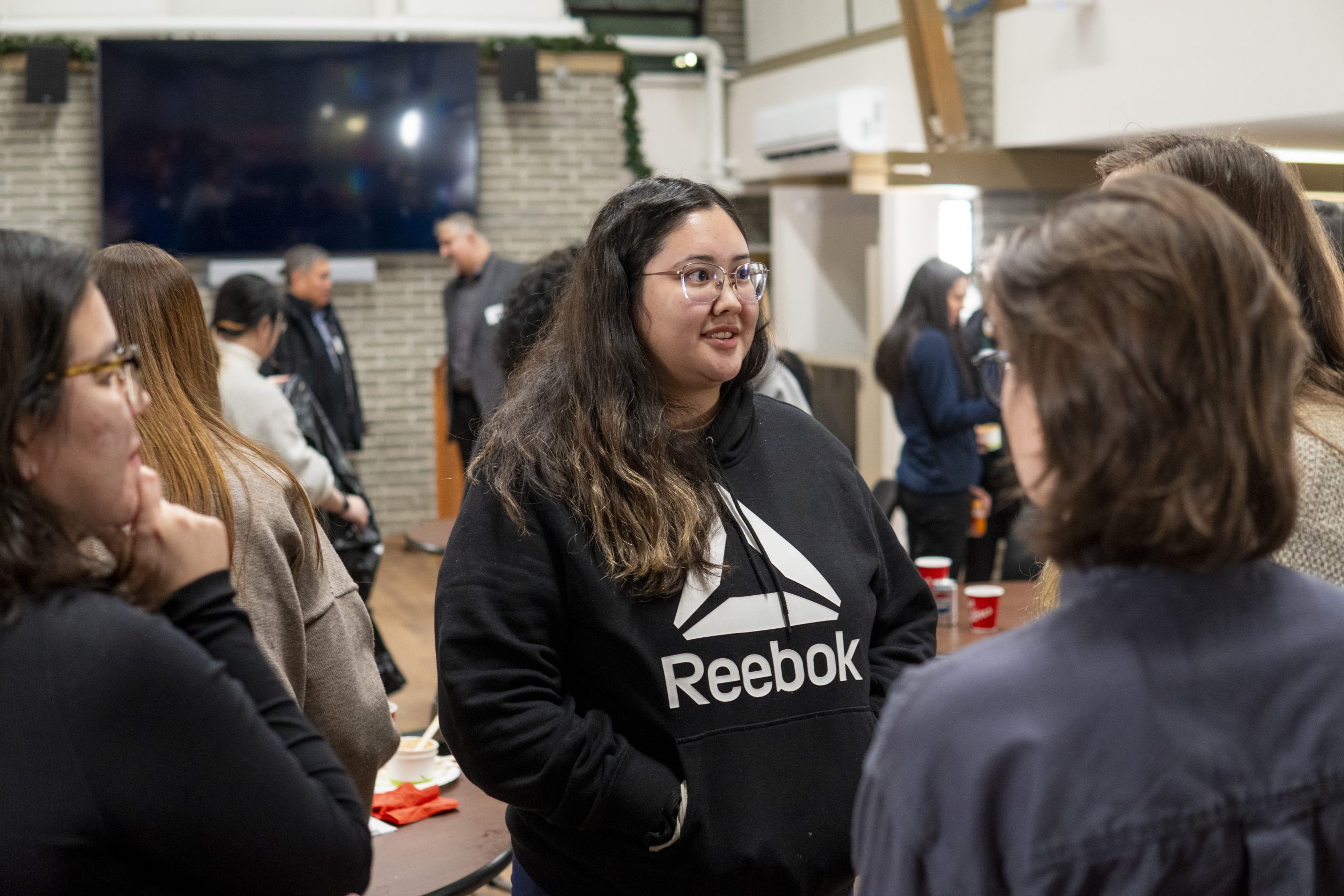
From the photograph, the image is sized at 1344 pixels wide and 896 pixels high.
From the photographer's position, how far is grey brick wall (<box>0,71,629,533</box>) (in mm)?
8289

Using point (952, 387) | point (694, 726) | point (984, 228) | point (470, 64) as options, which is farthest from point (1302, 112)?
point (470, 64)

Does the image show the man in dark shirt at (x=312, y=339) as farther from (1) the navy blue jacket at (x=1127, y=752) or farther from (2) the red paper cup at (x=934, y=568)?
(1) the navy blue jacket at (x=1127, y=752)

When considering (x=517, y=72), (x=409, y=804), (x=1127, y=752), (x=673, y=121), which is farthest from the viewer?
(x=673, y=121)

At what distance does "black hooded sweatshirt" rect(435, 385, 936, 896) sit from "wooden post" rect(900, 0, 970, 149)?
16.2 ft

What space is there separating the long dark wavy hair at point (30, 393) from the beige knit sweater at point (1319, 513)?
110 cm

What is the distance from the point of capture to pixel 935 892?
0.85 meters

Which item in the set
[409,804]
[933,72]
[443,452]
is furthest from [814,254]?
[409,804]

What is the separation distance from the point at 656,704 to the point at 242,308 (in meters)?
2.65

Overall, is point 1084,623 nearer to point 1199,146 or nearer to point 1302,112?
point 1199,146

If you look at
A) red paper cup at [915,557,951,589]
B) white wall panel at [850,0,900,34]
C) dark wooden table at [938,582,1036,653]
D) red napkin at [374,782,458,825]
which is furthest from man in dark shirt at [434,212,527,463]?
red napkin at [374,782,458,825]

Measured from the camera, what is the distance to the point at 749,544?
5.31 ft

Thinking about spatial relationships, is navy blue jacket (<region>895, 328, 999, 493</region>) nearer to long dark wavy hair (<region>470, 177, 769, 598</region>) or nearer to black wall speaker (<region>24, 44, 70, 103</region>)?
long dark wavy hair (<region>470, 177, 769, 598</region>)

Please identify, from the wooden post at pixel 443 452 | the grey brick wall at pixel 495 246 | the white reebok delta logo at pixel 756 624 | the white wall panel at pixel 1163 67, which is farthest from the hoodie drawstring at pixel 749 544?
the grey brick wall at pixel 495 246

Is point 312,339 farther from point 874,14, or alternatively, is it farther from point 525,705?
point 525,705
